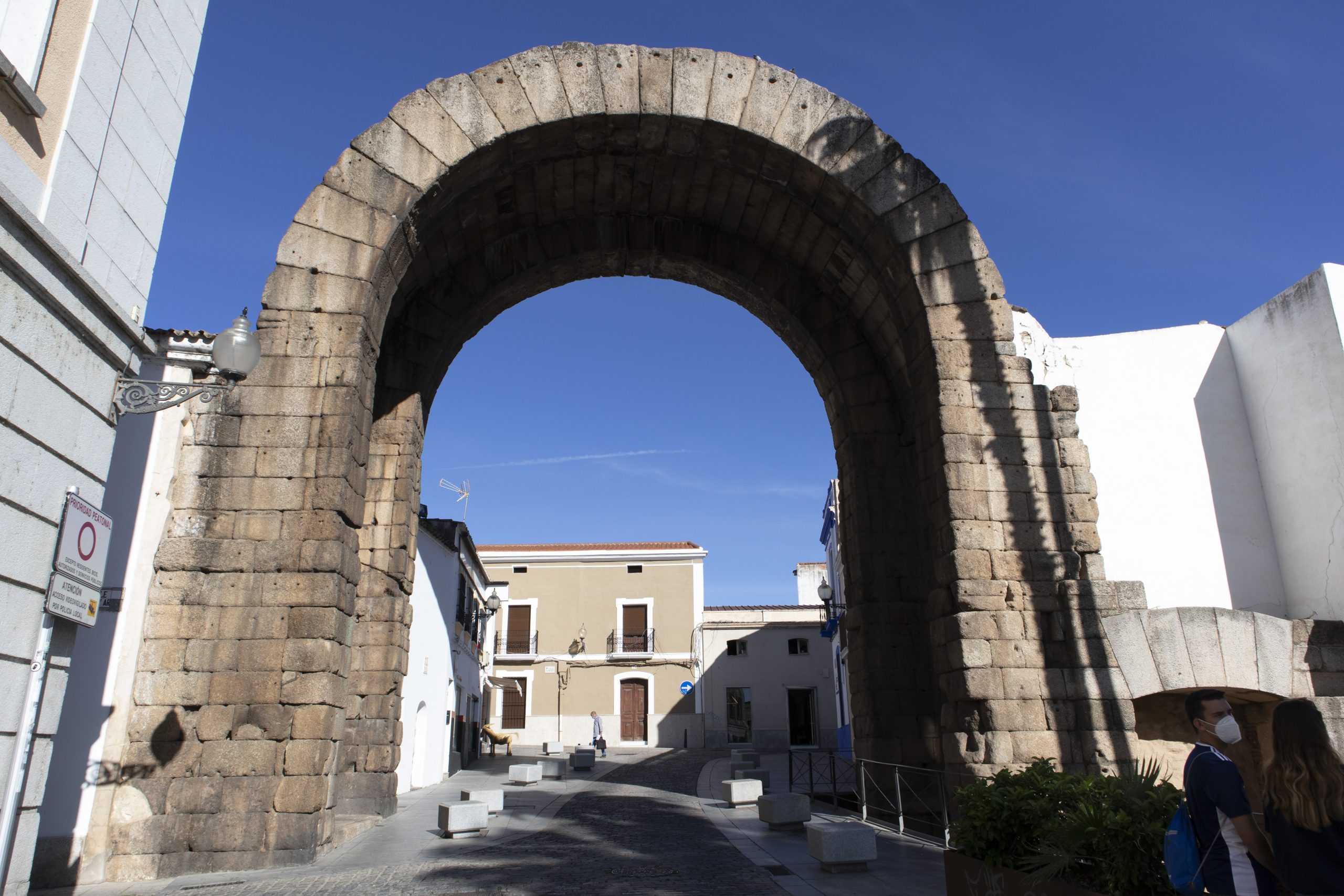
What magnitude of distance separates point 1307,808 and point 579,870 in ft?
16.1

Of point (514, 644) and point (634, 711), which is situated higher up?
point (514, 644)

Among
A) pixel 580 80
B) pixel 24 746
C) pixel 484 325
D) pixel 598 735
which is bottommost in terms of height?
pixel 598 735

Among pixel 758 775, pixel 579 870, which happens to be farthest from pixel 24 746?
pixel 758 775

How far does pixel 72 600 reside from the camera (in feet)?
16.2

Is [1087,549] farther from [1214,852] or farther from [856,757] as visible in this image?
[1214,852]

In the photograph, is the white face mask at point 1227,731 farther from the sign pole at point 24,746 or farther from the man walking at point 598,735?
the man walking at point 598,735

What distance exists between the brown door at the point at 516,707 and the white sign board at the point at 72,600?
→ 23000mm

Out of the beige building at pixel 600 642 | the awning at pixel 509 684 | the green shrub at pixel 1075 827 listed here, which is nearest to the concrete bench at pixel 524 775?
the green shrub at pixel 1075 827

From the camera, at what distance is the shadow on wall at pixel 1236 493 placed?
9102mm

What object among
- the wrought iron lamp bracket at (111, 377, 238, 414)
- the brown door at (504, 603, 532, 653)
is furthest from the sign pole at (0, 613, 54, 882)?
the brown door at (504, 603, 532, 653)

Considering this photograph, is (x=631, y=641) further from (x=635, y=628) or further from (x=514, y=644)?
(x=514, y=644)

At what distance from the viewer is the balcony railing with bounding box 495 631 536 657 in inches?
1095

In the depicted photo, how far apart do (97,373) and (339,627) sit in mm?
2816

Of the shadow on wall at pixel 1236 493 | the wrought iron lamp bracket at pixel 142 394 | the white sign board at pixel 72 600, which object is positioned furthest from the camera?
the shadow on wall at pixel 1236 493
